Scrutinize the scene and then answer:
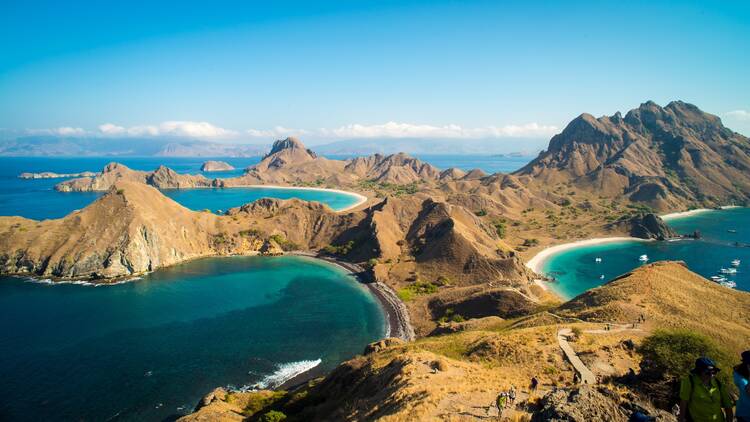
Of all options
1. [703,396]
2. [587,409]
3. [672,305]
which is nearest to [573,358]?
[587,409]

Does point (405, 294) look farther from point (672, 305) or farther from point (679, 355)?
point (679, 355)

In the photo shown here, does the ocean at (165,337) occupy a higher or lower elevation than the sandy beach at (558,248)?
higher

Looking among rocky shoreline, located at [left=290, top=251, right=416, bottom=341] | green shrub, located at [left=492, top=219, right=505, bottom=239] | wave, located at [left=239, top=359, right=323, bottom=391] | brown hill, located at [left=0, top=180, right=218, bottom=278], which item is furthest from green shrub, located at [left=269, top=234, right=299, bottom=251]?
green shrub, located at [left=492, top=219, right=505, bottom=239]

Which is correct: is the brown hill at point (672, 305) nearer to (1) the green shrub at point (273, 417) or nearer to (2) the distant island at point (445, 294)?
(2) the distant island at point (445, 294)

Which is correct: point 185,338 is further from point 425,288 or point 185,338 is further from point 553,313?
point 553,313

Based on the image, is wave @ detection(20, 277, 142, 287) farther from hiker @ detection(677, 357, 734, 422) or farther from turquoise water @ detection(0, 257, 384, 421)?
hiker @ detection(677, 357, 734, 422)

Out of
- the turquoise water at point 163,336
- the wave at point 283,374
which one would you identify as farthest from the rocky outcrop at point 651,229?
the wave at point 283,374
